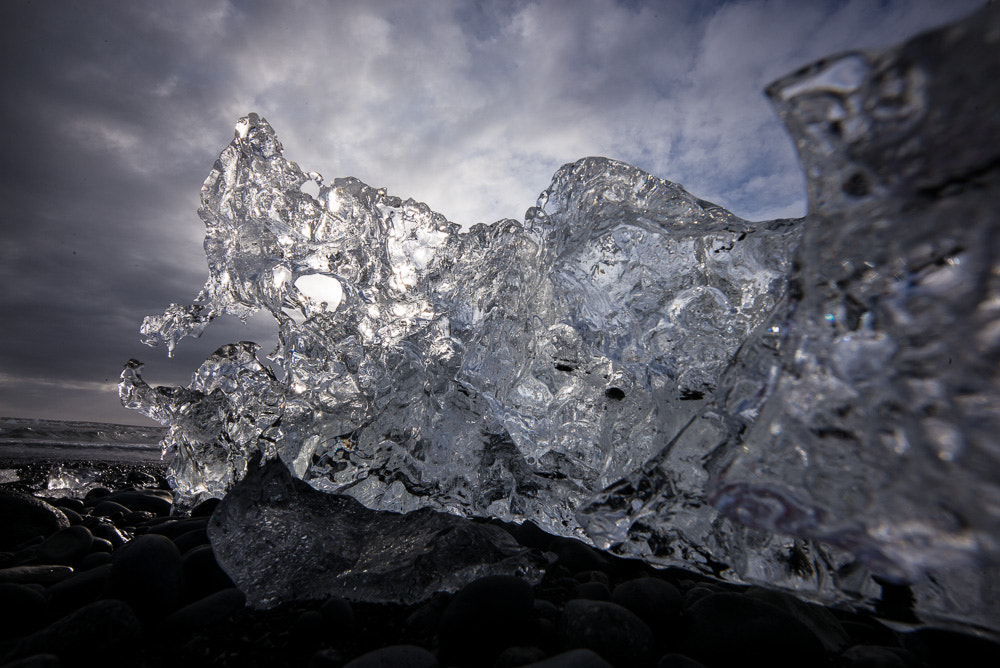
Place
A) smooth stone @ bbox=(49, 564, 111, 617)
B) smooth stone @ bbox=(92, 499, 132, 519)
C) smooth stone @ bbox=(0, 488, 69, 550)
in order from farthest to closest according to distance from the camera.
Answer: smooth stone @ bbox=(92, 499, 132, 519) → smooth stone @ bbox=(0, 488, 69, 550) → smooth stone @ bbox=(49, 564, 111, 617)

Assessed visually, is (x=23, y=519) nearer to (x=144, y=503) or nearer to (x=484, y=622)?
(x=144, y=503)

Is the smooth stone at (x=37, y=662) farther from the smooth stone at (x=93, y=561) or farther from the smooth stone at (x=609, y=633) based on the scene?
the smooth stone at (x=609, y=633)

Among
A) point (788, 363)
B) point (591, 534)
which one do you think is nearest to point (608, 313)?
point (591, 534)

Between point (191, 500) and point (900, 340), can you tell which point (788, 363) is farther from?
point (191, 500)

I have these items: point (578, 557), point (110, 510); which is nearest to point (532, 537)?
point (578, 557)

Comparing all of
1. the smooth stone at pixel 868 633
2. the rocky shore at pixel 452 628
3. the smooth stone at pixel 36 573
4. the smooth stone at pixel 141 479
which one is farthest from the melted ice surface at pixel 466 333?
the smooth stone at pixel 141 479

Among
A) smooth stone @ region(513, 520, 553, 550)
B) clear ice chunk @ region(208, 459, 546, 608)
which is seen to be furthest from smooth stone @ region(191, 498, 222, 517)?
smooth stone @ region(513, 520, 553, 550)

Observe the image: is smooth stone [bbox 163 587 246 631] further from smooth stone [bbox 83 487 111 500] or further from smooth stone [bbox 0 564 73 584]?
smooth stone [bbox 83 487 111 500]

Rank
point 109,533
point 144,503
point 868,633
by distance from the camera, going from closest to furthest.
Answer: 1. point 868,633
2. point 109,533
3. point 144,503
